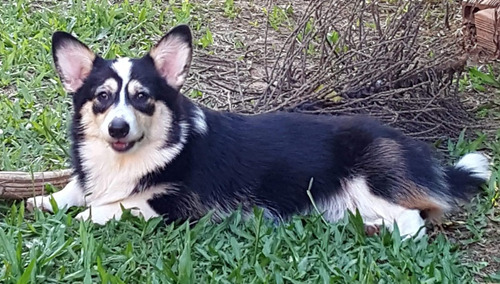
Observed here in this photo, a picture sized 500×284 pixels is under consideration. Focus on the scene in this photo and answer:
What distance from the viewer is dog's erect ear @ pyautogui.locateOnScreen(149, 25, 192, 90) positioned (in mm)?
4023

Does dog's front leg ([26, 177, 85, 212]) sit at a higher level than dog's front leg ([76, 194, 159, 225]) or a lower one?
lower

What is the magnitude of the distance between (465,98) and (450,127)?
0.61 m

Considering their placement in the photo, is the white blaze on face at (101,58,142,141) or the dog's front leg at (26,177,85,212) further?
the dog's front leg at (26,177,85,212)

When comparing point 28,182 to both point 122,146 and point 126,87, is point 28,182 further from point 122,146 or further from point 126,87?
point 126,87

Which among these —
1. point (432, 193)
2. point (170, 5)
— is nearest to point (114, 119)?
point (432, 193)

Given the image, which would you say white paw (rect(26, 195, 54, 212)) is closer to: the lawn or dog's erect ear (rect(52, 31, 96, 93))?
the lawn

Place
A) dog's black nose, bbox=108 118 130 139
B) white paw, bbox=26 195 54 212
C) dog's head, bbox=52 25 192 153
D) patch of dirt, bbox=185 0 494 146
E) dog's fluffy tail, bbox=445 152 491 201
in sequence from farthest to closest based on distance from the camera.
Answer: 1. patch of dirt, bbox=185 0 494 146
2. dog's fluffy tail, bbox=445 152 491 201
3. white paw, bbox=26 195 54 212
4. dog's head, bbox=52 25 192 153
5. dog's black nose, bbox=108 118 130 139

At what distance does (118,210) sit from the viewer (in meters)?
4.00

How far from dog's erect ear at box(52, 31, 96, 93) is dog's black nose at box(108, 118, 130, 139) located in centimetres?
40

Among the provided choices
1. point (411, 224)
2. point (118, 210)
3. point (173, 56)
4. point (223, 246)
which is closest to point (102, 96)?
point (173, 56)

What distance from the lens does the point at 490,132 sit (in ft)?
17.5

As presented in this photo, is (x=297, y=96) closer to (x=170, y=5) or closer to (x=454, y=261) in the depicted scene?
(x=454, y=261)

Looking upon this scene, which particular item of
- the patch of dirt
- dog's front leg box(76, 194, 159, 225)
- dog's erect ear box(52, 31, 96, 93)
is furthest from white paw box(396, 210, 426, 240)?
dog's erect ear box(52, 31, 96, 93)

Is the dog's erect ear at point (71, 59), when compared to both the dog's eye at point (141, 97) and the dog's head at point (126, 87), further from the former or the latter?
the dog's eye at point (141, 97)
